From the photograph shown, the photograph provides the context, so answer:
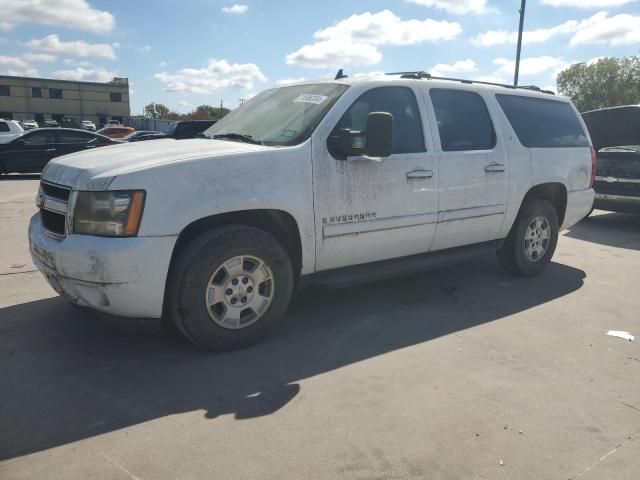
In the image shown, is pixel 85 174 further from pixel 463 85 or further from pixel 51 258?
pixel 463 85

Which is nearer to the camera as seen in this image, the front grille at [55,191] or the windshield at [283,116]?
the front grille at [55,191]

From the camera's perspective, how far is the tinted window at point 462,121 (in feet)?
14.8

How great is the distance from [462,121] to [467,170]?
0.47 metres

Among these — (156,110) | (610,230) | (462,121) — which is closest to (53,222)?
(462,121)

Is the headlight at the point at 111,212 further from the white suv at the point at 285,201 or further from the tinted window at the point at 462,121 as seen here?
the tinted window at the point at 462,121

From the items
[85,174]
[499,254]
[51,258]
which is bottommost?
[499,254]

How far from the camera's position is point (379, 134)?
12.2 ft

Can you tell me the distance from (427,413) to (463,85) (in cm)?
317

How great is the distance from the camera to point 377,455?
249 centimetres

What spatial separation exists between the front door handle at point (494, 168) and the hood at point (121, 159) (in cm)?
225

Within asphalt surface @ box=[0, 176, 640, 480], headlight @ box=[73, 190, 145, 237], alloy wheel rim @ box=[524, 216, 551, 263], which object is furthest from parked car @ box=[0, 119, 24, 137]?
alloy wheel rim @ box=[524, 216, 551, 263]

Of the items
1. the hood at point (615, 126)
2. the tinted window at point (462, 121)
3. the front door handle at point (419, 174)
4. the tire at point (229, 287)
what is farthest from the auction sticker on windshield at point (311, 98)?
the hood at point (615, 126)

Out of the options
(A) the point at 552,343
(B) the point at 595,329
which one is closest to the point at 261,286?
(A) the point at 552,343

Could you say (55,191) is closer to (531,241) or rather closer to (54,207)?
(54,207)
